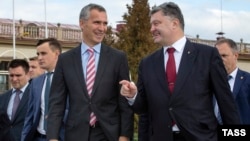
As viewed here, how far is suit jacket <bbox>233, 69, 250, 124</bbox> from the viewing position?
644cm

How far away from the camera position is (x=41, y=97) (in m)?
6.43

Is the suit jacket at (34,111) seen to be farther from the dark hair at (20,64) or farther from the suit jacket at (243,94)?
the suit jacket at (243,94)

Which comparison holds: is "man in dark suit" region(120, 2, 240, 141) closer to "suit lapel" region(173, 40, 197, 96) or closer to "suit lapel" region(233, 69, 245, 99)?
"suit lapel" region(173, 40, 197, 96)

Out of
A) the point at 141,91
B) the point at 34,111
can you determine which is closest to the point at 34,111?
the point at 34,111

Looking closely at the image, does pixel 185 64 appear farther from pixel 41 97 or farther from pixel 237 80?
pixel 41 97

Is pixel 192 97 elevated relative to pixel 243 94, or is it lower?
elevated

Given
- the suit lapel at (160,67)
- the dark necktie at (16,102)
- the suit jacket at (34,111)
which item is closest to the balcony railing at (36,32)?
the dark necktie at (16,102)

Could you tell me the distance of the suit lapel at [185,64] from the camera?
4785mm

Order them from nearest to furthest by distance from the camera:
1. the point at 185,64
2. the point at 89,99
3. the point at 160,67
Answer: the point at 185,64
the point at 160,67
the point at 89,99

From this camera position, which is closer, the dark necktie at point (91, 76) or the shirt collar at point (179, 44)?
the shirt collar at point (179, 44)

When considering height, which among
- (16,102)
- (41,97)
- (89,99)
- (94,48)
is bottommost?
(16,102)

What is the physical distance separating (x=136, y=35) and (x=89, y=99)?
21.6m

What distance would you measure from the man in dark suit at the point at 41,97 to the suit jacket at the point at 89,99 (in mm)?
944

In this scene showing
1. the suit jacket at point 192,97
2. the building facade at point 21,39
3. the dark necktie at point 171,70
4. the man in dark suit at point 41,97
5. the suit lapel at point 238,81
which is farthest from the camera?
the building facade at point 21,39
